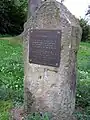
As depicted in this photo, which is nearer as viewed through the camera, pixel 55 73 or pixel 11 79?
pixel 55 73

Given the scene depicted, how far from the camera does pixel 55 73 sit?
5.27 metres

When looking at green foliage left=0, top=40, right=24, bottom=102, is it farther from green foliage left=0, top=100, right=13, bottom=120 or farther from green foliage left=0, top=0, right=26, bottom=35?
green foliage left=0, top=0, right=26, bottom=35

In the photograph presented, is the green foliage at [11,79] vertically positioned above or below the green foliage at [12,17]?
below

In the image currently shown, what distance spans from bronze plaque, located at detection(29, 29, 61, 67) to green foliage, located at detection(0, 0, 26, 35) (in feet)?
52.0

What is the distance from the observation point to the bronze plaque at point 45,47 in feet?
17.1

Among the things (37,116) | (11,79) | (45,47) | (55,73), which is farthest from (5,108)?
(11,79)

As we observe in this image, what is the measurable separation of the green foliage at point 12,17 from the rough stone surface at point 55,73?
1587cm

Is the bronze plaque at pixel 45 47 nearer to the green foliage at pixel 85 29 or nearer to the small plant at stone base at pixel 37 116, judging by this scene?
the small plant at stone base at pixel 37 116

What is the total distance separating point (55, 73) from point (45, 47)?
17.8 inches

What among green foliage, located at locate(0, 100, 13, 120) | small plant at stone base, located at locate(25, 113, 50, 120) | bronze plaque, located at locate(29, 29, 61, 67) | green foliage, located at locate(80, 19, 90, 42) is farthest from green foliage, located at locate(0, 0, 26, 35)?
small plant at stone base, located at locate(25, 113, 50, 120)

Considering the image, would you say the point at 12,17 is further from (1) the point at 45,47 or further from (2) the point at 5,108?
(1) the point at 45,47

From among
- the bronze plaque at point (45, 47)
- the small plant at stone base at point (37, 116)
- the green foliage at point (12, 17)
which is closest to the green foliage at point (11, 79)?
the small plant at stone base at point (37, 116)

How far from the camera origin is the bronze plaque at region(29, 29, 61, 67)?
5.22 m

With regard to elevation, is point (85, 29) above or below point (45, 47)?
below
